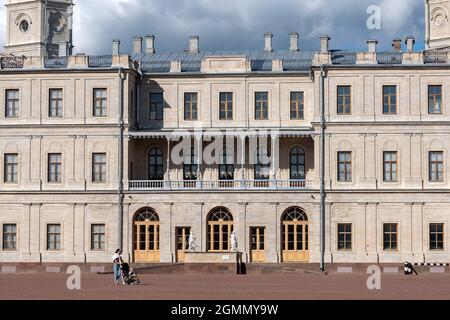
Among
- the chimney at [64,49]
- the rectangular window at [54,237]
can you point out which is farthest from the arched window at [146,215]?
the chimney at [64,49]

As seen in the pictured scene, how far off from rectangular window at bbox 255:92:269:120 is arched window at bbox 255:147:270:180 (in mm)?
1962

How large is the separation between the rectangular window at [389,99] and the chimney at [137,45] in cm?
1850

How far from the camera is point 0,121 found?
65188 mm

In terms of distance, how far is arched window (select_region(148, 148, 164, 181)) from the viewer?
67.2 metres

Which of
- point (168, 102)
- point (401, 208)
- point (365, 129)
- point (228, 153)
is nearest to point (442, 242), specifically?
point (401, 208)

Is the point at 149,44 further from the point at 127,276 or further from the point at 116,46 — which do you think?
the point at 127,276

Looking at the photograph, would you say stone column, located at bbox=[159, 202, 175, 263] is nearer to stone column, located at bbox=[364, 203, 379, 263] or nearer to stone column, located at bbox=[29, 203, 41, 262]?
stone column, located at bbox=[29, 203, 41, 262]

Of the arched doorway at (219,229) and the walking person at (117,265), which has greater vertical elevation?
the arched doorway at (219,229)

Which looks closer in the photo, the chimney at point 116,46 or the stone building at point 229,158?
the stone building at point 229,158

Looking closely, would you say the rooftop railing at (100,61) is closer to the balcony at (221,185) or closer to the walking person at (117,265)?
the balcony at (221,185)

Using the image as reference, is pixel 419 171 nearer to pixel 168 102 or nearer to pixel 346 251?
pixel 346 251

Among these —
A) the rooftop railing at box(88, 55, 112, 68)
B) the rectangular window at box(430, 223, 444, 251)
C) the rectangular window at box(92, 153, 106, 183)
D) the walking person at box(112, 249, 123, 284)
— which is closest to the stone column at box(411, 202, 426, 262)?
the rectangular window at box(430, 223, 444, 251)

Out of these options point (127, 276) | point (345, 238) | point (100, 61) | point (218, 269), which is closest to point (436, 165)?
point (345, 238)

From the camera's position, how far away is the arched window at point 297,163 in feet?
217
